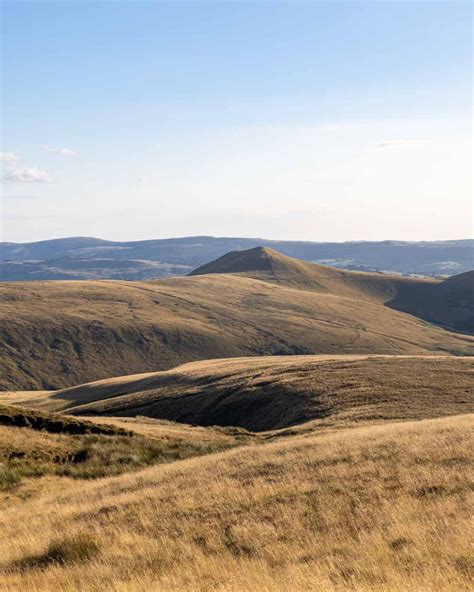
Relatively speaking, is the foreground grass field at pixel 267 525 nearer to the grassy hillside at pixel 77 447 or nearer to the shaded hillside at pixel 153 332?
the grassy hillside at pixel 77 447

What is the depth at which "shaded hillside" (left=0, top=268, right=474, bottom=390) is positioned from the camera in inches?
5536

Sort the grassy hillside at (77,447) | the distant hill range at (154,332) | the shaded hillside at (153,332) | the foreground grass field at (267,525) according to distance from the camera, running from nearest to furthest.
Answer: the foreground grass field at (267,525) → the grassy hillside at (77,447) → the distant hill range at (154,332) → the shaded hillside at (153,332)

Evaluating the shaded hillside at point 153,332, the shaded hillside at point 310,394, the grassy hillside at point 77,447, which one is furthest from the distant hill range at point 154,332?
the grassy hillside at point 77,447

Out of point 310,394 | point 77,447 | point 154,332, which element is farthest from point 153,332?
point 77,447

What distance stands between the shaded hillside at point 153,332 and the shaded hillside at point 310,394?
73.1 metres

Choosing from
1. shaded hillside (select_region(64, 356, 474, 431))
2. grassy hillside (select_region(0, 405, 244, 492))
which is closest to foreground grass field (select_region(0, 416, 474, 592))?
grassy hillside (select_region(0, 405, 244, 492))

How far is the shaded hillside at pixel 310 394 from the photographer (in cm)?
4259

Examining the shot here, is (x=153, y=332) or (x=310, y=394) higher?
(x=310, y=394)

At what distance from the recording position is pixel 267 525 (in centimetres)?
1400

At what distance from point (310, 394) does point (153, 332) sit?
11122cm

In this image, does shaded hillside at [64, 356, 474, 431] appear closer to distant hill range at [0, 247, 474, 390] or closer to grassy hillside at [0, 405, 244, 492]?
grassy hillside at [0, 405, 244, 492]

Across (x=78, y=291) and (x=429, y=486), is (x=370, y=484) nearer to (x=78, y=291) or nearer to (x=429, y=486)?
(x=429, y=486)

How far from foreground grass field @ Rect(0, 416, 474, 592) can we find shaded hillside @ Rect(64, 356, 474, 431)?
61.7 ft

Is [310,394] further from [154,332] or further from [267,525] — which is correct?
[154,332]
